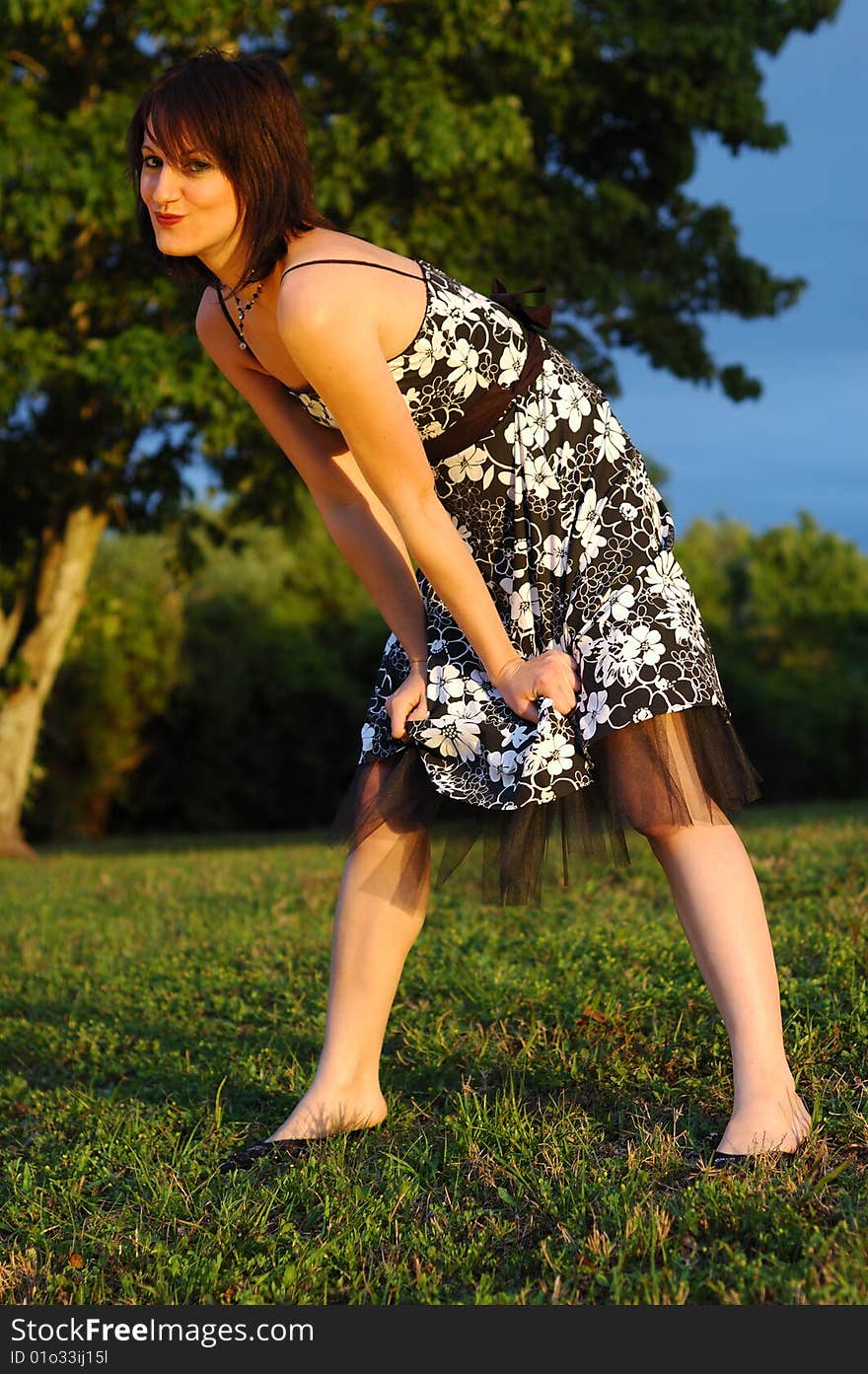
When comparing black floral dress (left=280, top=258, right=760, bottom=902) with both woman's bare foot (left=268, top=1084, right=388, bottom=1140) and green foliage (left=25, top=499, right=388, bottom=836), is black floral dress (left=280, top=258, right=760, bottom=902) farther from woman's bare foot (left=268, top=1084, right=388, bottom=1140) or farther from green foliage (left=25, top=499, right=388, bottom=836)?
green foliage (left=25, top=499, right=388, bottom=836)

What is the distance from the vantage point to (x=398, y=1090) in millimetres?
3027

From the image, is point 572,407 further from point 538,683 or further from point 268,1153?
point 268,1153

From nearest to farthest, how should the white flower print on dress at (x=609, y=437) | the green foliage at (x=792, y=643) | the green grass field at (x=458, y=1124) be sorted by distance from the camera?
the green grass field at (x=458, y=1124), the white flower print on dress at (x=609, y=437), the green foliage at (x=792, y=643)

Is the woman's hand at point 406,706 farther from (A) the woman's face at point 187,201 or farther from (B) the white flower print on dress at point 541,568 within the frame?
(A) the woman's face at point 187,201

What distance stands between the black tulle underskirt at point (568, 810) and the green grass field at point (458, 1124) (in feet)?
1.69

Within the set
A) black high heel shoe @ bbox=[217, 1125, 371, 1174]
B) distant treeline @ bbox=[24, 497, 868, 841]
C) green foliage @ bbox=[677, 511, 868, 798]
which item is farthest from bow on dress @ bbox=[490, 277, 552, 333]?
green foliage @ bbox=[677, 511, 868, 798]

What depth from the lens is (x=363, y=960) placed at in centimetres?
264

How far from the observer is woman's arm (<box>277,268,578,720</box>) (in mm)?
2244

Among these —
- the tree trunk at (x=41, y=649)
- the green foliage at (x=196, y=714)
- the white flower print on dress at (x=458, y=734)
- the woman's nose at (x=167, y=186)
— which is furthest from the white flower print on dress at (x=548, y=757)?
the green foliage at (x=196, y=714)

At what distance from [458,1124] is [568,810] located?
71cm

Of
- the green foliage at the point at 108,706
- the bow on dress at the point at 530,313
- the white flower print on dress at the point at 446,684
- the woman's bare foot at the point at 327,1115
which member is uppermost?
the green foliage at the point at 108,706

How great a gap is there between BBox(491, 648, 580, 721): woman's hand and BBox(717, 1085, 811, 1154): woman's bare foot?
76 centimetres

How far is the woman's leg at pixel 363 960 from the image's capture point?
264cm

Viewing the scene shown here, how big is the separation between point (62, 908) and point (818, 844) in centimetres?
369
